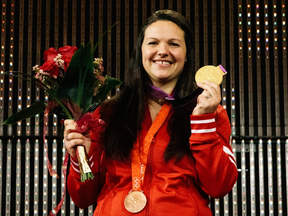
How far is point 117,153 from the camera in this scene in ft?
5.82

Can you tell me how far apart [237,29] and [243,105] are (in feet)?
1.80

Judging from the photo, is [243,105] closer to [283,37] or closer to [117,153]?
[283,37]

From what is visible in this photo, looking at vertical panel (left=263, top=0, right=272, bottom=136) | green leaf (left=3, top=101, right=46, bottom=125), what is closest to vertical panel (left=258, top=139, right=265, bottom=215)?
vertical panel (left=263, top=0, right=272, bottom=136)

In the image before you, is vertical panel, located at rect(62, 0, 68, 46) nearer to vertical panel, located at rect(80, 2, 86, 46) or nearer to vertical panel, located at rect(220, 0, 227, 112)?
vertical panel, located at rect(80, 2, 86, 46)

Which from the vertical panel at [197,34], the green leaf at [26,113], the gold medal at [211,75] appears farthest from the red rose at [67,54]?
the vertical panel at [197,34]

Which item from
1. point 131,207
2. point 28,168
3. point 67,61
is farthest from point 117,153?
point 28,168

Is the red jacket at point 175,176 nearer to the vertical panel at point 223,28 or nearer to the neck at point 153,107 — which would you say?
the neck at point 153,107

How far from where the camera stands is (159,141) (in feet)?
5.85

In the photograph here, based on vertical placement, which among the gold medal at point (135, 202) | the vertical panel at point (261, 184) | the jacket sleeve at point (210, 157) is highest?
the jacket sleeve at point (210, 157)

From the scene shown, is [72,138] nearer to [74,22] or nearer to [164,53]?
[164,53]

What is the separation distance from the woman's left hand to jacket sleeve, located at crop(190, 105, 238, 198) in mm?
21

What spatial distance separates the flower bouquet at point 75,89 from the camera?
1.64 metres

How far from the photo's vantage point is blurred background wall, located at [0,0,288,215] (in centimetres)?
328

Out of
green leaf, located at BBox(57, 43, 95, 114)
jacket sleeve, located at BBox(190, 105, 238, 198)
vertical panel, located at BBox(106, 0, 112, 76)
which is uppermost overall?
vertical panel, located at BBox(106, 0, 112, 76)
